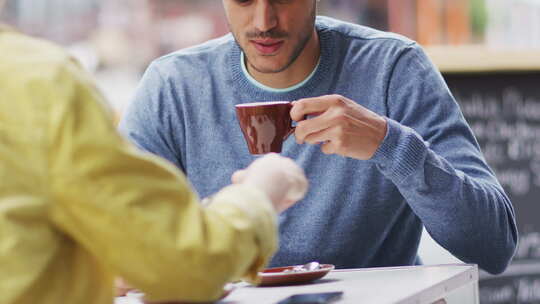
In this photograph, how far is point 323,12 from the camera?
3.74 meters

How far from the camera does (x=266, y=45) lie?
7.28 feet

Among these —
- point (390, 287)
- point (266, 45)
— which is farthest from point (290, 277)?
point (266, 45)

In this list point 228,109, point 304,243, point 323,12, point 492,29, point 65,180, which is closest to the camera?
point 65,180

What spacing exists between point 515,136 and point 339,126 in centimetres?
225

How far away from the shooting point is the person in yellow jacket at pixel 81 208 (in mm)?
1047

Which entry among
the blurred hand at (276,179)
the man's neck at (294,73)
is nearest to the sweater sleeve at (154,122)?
the man's neck at (294,73)

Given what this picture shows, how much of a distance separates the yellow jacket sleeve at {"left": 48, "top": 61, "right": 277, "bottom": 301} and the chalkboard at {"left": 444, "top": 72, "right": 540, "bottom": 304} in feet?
9.35

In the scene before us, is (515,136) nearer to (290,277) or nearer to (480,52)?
(480,52)

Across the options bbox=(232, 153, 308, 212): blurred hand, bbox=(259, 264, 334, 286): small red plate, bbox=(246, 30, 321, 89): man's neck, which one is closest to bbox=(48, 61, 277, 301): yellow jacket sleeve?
bbox=(232, 153, 308, 212): blurred hand

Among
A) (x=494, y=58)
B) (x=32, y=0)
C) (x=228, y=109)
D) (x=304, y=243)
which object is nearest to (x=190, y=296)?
(x=304, y=243)

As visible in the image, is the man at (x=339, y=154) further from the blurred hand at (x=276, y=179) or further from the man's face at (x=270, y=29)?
the blurred hand at (x=276, y=179)

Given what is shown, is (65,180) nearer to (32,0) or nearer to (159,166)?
(159,166)

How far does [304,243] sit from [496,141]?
1969 millimetres

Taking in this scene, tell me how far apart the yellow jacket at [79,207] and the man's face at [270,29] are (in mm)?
1079
